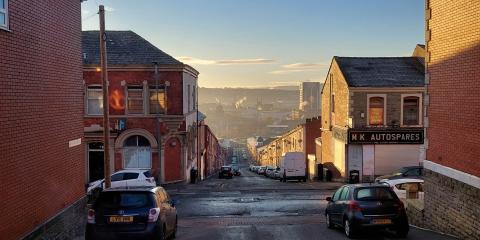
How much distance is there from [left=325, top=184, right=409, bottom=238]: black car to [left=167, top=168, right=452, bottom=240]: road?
1.78ft

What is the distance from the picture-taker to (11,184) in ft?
39.0

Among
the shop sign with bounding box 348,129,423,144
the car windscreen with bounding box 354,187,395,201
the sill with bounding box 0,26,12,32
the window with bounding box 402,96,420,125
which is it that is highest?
the sill with bounding box 0,26,12,32

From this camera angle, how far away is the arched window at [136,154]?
36594 millimetres

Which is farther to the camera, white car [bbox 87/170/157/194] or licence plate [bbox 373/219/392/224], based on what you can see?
white car [bbox 87/170/157/194]

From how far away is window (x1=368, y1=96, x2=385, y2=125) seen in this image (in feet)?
128

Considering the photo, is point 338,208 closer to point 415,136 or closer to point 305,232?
point 305,232

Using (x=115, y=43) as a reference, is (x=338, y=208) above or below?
below

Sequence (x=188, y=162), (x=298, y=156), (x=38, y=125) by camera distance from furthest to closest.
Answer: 1. (x=298, y=156)
2. (x=188, y=162)
3. (x=38, y=125)

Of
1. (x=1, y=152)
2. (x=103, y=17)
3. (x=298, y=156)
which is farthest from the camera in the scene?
(x=298, y=156)

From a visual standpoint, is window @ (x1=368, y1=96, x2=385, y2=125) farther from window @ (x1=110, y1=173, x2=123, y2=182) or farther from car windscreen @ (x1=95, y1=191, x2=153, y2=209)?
car windscreen @ (x1=95, y1=191, x2=153, y2=209)

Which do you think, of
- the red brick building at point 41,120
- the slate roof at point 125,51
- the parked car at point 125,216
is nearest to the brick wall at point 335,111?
the slate roof at point 125,51

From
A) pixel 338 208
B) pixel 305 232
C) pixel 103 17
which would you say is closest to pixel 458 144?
pixel 338 208

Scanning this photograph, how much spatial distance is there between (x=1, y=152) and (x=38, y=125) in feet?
7.72

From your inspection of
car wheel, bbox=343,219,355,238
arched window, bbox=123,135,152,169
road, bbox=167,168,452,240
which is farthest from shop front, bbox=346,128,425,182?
car wheel, bbox=343,219,355,238
